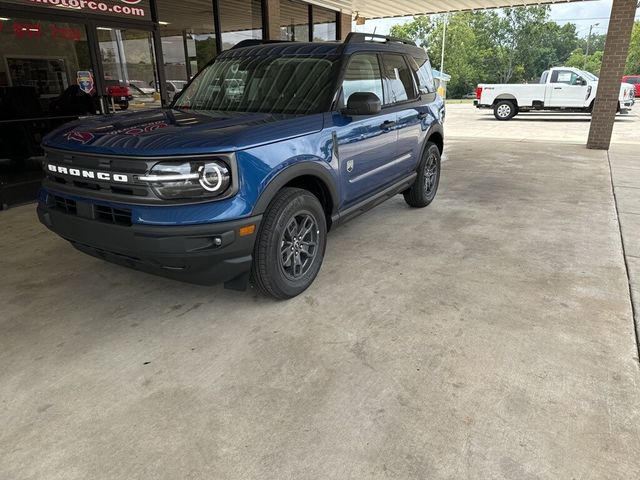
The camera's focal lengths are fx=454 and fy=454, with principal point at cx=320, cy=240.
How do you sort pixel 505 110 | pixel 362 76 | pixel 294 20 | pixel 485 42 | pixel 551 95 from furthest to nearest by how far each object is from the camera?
pixel 485 42
pixel 505 110
pixel 551 95
pixel 294 20
pixel 362 76

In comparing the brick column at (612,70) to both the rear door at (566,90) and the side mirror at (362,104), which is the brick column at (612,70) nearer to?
the rear door at (566,90)

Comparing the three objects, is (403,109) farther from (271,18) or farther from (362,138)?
(271,18)

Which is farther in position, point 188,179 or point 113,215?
point 113,215

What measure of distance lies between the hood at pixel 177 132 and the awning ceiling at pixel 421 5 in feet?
33.3

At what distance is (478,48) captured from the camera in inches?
2249

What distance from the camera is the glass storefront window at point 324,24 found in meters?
11.8

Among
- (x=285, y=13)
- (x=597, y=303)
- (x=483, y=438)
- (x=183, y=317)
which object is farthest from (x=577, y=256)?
(x=285, y=13)

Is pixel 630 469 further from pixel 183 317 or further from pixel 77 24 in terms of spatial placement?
pixel 77 24

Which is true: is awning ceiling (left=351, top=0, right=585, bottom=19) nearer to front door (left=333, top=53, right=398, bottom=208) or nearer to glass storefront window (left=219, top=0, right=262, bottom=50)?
glass storefront window (left=219, top=0, right=262, bottom=50)

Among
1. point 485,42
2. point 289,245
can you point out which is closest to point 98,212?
point 289,245

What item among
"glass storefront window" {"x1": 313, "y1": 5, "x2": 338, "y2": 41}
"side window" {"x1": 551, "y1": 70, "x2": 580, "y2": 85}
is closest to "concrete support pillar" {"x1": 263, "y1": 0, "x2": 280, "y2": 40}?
"glass storefront window" {"x1": 313, "y1": 5, "x2": 338, "y2": 41}

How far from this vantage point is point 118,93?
7.00 meters

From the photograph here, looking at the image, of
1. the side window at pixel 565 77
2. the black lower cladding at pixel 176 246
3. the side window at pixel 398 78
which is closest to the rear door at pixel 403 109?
the side window at pixel 398 78

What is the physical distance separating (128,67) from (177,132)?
5.24 metres
